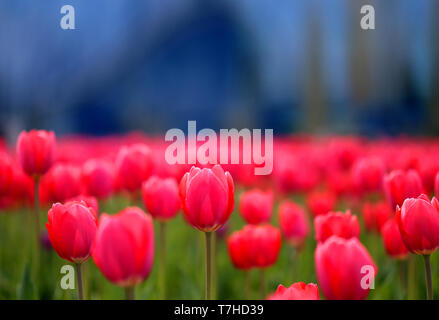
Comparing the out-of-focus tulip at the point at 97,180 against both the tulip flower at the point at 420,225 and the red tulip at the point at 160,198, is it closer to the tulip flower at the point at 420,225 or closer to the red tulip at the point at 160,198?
the red tulip at the point at 160,198

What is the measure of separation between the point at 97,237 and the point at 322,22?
4507 mm

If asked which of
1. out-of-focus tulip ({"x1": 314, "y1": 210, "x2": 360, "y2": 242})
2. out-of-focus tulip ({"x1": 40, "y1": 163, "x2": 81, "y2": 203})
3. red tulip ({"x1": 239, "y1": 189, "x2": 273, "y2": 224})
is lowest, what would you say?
out-of-focus tulip ({"x1": 314, "y1": 210, "x2": 360, "y2": 242})

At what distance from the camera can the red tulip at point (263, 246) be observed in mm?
748

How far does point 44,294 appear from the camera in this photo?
0.88 metres

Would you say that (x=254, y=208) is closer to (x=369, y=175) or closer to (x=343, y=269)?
(x=369, y=175)

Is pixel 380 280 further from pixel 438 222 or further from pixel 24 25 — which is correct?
pixel 24 25

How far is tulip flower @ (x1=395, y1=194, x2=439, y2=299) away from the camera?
19.1 inches

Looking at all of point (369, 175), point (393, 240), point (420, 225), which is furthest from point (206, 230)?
point (369, 175)

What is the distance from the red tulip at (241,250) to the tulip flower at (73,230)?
0.34m

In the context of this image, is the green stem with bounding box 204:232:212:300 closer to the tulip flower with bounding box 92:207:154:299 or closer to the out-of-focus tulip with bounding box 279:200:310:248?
the tulip flower with bounding box 92:207:154:299

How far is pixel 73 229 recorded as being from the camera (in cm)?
48

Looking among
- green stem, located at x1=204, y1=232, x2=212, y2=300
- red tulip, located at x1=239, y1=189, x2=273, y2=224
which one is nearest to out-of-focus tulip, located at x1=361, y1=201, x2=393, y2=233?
red tulip, located at x1=239, y1=189, x2=273, y2=224

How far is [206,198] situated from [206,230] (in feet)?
0.15

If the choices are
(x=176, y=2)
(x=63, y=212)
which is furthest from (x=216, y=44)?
(x=63, y=212)
